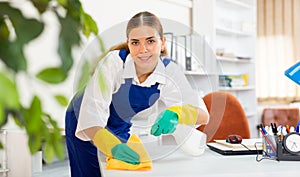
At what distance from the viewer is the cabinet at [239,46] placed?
15.9 feet

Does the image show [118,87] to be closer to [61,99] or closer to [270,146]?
[270,146]

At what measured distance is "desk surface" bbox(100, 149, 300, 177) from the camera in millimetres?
1048

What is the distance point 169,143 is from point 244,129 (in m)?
0.99

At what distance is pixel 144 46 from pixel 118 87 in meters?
0.20

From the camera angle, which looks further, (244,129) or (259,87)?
(259,87)

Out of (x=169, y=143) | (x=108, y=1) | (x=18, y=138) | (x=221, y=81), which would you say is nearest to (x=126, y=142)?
(x=169, y=143)

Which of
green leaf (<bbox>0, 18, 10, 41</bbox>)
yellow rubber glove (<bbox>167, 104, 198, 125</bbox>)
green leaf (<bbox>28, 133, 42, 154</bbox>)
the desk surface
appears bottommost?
the desk surface

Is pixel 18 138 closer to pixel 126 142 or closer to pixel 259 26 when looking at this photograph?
pixel 126 142

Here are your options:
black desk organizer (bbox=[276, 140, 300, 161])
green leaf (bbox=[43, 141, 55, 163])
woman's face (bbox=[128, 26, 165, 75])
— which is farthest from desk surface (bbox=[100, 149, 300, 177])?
green leaf (bbox=[43, 141, 55, 163])

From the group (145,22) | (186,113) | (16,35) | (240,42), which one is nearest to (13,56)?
(16,35)

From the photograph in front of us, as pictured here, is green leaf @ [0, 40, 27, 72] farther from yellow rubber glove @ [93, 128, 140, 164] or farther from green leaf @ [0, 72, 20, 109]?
yellow rubber glove @ [93, 128, 140, 164]

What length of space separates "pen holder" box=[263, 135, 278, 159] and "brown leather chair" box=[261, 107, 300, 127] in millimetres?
3682

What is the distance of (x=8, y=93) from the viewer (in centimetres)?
24

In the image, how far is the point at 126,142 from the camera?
3.77 feet
